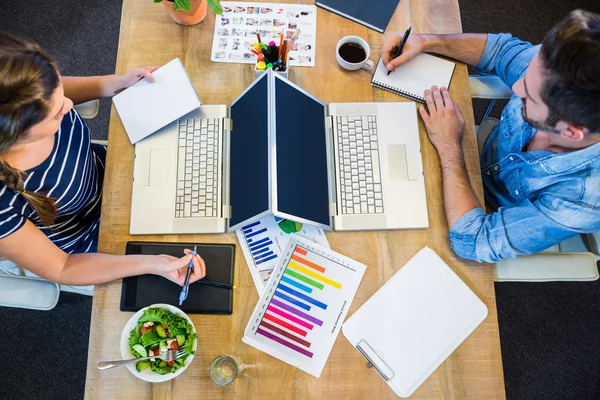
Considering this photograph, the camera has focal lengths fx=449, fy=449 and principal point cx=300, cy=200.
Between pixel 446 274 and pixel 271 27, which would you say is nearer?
pixel 446 274

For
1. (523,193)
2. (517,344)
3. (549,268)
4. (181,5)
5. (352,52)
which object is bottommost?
(517,344)

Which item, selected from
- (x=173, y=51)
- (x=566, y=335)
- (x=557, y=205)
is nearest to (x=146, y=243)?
(x=173, y=51)

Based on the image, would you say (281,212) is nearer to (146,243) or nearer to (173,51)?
(146,243)

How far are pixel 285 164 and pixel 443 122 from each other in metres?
0.45

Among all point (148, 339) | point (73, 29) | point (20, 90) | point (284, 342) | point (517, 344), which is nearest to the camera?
point (20, 90)

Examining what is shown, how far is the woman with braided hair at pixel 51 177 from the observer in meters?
0.86

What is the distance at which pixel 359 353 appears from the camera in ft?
3.54

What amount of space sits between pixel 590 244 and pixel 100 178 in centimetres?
142

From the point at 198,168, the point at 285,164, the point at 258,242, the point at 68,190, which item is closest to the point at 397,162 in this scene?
the point at 285,164

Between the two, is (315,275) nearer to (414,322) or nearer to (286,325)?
(286,325)

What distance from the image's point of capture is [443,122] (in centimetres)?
119

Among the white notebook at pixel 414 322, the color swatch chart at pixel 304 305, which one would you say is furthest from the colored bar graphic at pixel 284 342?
the white notebook at pixel 414 322

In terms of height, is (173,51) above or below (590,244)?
above

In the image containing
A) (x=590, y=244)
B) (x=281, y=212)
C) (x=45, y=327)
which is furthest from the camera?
(x=45, y=327)
